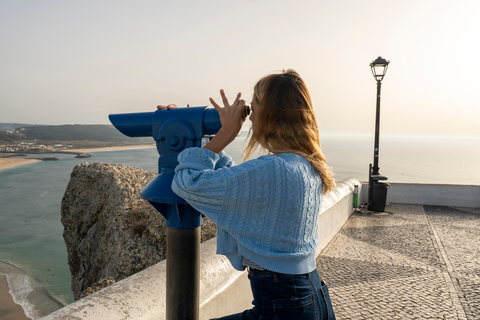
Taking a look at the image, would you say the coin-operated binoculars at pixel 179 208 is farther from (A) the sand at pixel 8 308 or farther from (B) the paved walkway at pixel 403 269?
(A) the sand at pixel 8 308

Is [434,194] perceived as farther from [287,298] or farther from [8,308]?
[8,308]

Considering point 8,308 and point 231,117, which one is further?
point 8,308

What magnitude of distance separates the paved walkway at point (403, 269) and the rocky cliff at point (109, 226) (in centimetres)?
203

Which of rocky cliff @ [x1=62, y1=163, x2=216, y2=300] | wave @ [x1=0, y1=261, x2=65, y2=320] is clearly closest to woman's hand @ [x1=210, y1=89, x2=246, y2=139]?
rocky cliff @ [x1=62, y1=163, x2=216, y2=300]

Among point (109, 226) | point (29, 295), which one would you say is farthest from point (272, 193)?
point (29, 295)

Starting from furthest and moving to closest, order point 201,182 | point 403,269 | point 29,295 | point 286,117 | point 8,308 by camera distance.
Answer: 1. point 29,295
2. point 8,308
3. point 403,269
4. point 286,117
5. point 201,182

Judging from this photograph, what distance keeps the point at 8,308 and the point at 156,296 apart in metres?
17.1

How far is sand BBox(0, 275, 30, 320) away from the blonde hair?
1670 cm

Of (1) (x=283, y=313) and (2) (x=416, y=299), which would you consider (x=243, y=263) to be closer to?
(1) (x=283, y=313)

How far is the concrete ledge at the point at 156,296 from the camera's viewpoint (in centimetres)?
144

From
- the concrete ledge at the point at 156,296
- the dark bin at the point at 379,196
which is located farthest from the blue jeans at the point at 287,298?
the dark bin at the point at 379,196

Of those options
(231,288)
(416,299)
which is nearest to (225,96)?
(231,288)

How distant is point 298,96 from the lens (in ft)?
3.95

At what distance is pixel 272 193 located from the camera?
1091 mm
